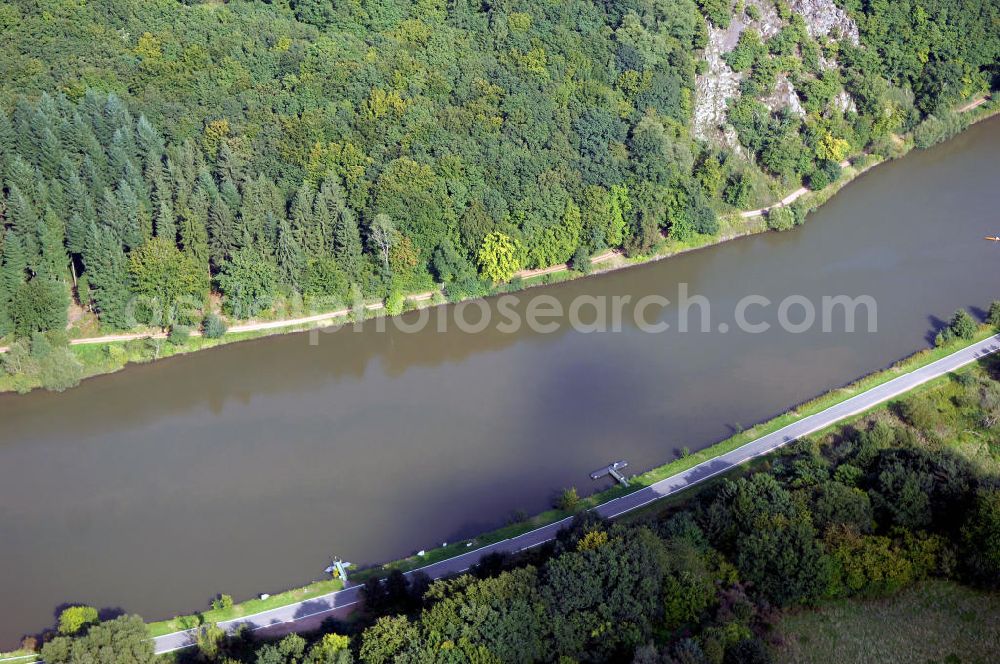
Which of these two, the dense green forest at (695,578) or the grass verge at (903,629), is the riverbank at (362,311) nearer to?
the dense green forest at (695,578)

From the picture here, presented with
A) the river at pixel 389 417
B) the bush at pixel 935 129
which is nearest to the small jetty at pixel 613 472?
the river at pixel 389 417

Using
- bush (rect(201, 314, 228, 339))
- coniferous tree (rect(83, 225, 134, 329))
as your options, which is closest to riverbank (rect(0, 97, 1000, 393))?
bush (rect(201, 314, 228, 339))

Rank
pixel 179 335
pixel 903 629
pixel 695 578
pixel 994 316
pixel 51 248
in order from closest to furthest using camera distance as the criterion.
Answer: pixel 695 578
pixel 903 629
pixel 51 248
pixel 179 335
pixel 994 316

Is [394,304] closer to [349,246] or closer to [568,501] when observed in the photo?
[349,246]

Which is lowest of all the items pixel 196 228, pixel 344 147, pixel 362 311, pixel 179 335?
pixel 179 335


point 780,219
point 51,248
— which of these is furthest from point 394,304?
point 780,219

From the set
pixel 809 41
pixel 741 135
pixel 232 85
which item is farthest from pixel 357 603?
pixel 809 41

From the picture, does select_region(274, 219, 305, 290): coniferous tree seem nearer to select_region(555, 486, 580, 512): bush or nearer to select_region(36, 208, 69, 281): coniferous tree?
select_region(36, 208, 69, 281): coniferous tree
